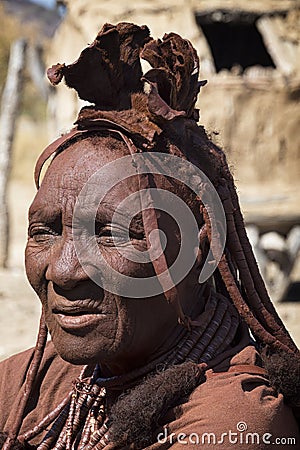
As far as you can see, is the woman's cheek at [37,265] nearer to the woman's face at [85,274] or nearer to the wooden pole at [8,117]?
the woman's face at [85,274]

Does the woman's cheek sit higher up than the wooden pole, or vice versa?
the wooden pole

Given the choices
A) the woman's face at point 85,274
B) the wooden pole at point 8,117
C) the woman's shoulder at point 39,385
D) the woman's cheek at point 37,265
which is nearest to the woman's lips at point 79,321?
the woman's face at point 85,274

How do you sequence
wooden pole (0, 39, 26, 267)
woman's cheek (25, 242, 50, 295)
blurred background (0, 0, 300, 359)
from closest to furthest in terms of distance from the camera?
1. woman's cheek (25, 242, 50, 295)
2. blurred background (0, 0, 300, 359)
3. wooden pole (0, 39, 26, 267)

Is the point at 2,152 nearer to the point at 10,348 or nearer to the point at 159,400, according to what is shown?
the point at 10,348

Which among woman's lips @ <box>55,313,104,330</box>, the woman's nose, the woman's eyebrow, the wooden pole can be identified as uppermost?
the wooden pole

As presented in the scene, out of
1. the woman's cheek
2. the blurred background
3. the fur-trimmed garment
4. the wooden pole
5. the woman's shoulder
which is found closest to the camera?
the fur-trimmed garment

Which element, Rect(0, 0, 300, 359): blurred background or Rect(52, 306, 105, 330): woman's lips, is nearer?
Rect(52, 306, 105, 330): woman's lips

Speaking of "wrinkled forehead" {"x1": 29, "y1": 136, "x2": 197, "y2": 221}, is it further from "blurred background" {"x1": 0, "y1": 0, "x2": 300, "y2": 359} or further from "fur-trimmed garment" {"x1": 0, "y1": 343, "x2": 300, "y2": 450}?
"blurred background" {"x1": 0, "y1": 0, "x2": 300, "y2": 359}

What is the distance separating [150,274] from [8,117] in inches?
431

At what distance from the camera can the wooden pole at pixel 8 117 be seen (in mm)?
12172

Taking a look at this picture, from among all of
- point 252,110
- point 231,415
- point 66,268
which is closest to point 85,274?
point 66,268

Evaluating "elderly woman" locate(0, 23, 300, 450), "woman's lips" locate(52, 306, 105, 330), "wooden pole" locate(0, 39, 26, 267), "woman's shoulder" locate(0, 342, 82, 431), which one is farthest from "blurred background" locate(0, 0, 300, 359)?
"woman's lips" locate(52, 306, 105, 330)

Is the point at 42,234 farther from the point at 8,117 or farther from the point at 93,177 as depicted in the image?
the point at 8,117

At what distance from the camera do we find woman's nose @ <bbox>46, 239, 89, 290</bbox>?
186 cm
